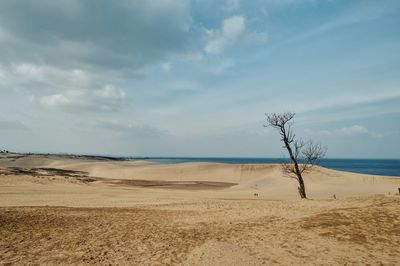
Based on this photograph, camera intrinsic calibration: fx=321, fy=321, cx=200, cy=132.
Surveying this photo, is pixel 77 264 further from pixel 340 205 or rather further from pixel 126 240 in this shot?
pixel 340 205

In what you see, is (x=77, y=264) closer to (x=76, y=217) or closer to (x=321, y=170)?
(x=76, y=217)

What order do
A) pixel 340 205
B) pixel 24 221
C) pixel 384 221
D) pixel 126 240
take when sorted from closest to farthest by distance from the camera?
pixel 126 240, pixel 384 221, pixel 24 221, pixel 340 205

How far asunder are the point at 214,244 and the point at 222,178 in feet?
154

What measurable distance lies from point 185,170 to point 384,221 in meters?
52.3

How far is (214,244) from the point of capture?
10445 mm

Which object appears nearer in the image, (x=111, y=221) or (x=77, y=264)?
(x=77, y=264)

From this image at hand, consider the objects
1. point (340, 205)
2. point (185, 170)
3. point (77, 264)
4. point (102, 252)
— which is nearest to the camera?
point (77, 264)

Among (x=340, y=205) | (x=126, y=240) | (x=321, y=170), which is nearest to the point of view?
(x=126, y=240)

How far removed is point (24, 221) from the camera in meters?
13.9

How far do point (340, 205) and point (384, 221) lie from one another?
4496mm

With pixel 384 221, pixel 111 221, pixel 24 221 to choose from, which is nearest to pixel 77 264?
pixel 111 221

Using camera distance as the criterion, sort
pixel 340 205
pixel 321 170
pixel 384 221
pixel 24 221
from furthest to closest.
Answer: pixel 321 170 < pixel 340 205 < pixel 24 221 < pixel 384 221

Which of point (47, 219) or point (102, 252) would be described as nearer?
point (102, 252)

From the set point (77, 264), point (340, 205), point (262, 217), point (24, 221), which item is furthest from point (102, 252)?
point (340, 205)
